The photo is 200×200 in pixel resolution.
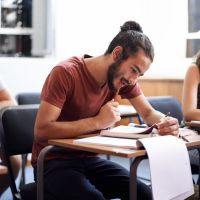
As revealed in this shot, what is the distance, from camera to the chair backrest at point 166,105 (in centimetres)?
269

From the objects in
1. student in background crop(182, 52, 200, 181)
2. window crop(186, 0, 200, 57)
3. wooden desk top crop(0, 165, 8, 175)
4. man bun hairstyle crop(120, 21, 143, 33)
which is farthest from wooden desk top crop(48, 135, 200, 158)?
window crop(186, 0, 200, 57)

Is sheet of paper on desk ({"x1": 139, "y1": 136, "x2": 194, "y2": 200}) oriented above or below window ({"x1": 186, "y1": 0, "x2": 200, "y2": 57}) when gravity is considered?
below

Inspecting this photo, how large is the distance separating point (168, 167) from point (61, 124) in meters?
0.47

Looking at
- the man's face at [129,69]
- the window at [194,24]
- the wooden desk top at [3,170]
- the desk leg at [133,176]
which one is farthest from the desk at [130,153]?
the window at [194,24]

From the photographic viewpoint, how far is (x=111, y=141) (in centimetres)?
161

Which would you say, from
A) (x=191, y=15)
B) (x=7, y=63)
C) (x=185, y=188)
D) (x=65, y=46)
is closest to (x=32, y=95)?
(x=7, y=63)

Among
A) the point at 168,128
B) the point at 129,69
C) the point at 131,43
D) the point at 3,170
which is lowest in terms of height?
the point at 3,170

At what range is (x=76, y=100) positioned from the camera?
1837 millimetres

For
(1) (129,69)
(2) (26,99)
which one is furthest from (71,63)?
(2) (26,99)

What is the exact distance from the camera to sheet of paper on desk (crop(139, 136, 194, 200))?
146cm

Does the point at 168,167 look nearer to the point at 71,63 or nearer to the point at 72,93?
the point at 72,93

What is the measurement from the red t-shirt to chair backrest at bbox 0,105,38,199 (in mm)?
116

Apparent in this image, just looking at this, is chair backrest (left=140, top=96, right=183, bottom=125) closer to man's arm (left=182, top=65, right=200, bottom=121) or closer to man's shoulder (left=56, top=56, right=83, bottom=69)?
man's arm (left=182, top=65, right=200, bottom=121)

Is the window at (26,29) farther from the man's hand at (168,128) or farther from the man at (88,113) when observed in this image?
the man's hand at (168,128)
